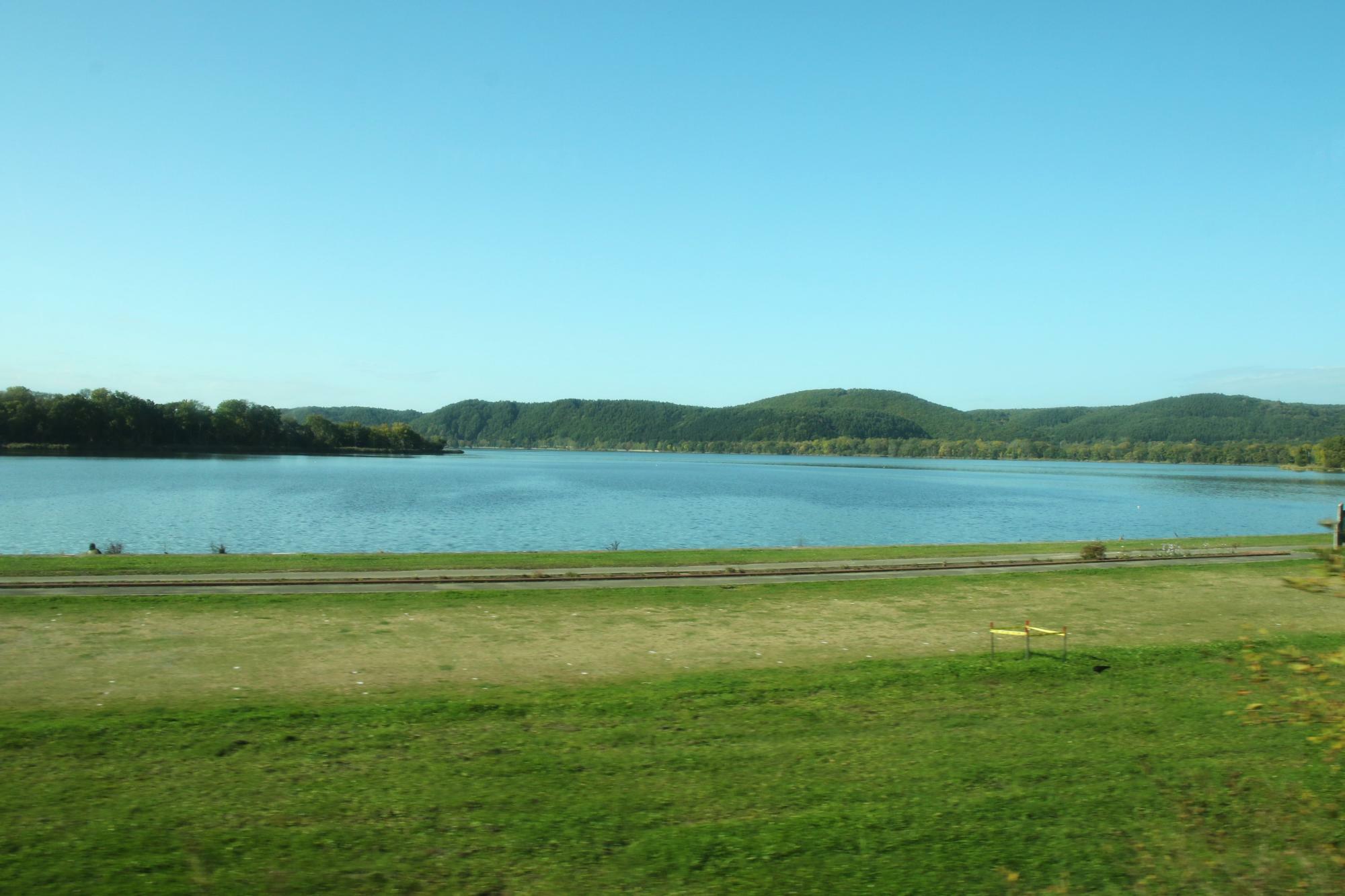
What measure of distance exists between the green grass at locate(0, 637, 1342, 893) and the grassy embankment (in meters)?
0.03

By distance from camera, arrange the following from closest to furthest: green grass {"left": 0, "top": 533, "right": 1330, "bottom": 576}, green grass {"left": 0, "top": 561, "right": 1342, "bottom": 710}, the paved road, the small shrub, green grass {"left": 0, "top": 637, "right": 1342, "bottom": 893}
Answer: green grass {"left": 0, "top": 637, "right": 1342, "bottom": 893}
green grass {"left": 0, "top": 561, "right": 1342, "bottom": 710}
the paved road
green grass {"left": 0, "top": 533, "right": 1330, "bottom": 576}
the small shrub

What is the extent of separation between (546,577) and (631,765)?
43.9ft

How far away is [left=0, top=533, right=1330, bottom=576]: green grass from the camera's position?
2206cm

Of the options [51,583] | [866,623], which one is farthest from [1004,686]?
[51,583]

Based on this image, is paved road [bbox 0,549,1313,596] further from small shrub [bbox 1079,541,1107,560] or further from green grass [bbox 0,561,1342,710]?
green grass [bbox 0,561,1342,710]

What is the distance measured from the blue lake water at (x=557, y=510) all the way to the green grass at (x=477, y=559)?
9.43 m

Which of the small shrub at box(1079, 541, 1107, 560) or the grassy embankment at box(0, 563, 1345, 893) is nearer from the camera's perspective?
the grassy embankment at box(0, 563, 1345, 893)

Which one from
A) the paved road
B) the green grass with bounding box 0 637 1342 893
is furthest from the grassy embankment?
the paved road

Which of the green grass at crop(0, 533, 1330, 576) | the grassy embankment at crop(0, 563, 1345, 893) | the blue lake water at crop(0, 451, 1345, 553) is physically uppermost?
the grassy embankment at crop(0, 563, 1345, 893)

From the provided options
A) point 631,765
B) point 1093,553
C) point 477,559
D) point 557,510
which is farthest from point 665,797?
point 557,510

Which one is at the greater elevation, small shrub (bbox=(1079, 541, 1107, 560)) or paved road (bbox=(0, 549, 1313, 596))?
small shrub (bbox=(1079, 541, 1107, 560))

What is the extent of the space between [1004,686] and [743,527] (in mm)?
37031

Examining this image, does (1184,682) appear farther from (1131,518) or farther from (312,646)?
(1131,518)

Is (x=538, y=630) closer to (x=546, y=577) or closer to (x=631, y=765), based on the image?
(x=546, y=577)
